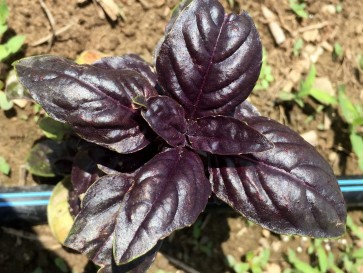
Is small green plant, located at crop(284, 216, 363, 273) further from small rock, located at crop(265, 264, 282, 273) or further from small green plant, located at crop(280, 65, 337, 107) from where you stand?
small green plant, located at crop(280, 65, 337, 107)

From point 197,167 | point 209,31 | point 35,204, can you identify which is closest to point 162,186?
point 197,167

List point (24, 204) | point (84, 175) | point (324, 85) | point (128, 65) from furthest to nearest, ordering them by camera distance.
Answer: point (324, 85) → point (24, 204) → point (84, 175) → point (128, 65)

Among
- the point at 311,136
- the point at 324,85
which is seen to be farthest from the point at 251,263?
the point at 324,85

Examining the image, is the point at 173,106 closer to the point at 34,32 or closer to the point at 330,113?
the point at 34,32

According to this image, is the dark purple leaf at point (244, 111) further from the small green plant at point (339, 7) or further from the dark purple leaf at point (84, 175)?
the small green plant at point (339, 7)

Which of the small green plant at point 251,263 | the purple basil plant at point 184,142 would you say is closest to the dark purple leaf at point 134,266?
the purple basil plant at point 184,142

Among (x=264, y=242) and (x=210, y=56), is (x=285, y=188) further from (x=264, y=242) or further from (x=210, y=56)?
(x=264, y=242)
